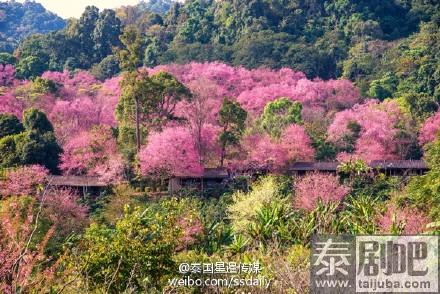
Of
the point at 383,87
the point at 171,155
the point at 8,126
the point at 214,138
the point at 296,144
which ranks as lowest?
the point at 171,155

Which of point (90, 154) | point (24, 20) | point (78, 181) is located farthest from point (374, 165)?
point (24, 20)

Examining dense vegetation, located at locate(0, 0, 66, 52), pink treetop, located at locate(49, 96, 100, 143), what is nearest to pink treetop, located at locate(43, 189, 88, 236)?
pink treetop, located at locate(49, 96, 100, 143)

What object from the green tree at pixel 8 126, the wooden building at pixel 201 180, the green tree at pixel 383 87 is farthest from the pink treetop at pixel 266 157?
the green tree at pixel 383 87

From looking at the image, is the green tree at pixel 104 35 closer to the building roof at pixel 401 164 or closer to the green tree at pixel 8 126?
the green tree at pixel 8 126

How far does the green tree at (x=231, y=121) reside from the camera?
24.1m

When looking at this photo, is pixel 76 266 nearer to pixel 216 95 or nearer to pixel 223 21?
pixel 216 95

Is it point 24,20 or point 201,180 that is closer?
point 201,180

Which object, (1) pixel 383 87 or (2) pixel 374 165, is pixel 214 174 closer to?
(2) pixel 374 165

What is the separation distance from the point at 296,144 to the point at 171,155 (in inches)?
206

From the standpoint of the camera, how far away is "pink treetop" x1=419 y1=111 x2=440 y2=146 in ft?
86.8

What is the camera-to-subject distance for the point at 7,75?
3716cm

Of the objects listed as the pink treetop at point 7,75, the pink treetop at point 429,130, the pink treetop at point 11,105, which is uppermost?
the pink treetop at point 7,75

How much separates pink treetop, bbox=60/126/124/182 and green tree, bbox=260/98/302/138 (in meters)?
6.84

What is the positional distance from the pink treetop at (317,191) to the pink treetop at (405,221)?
3923mm
